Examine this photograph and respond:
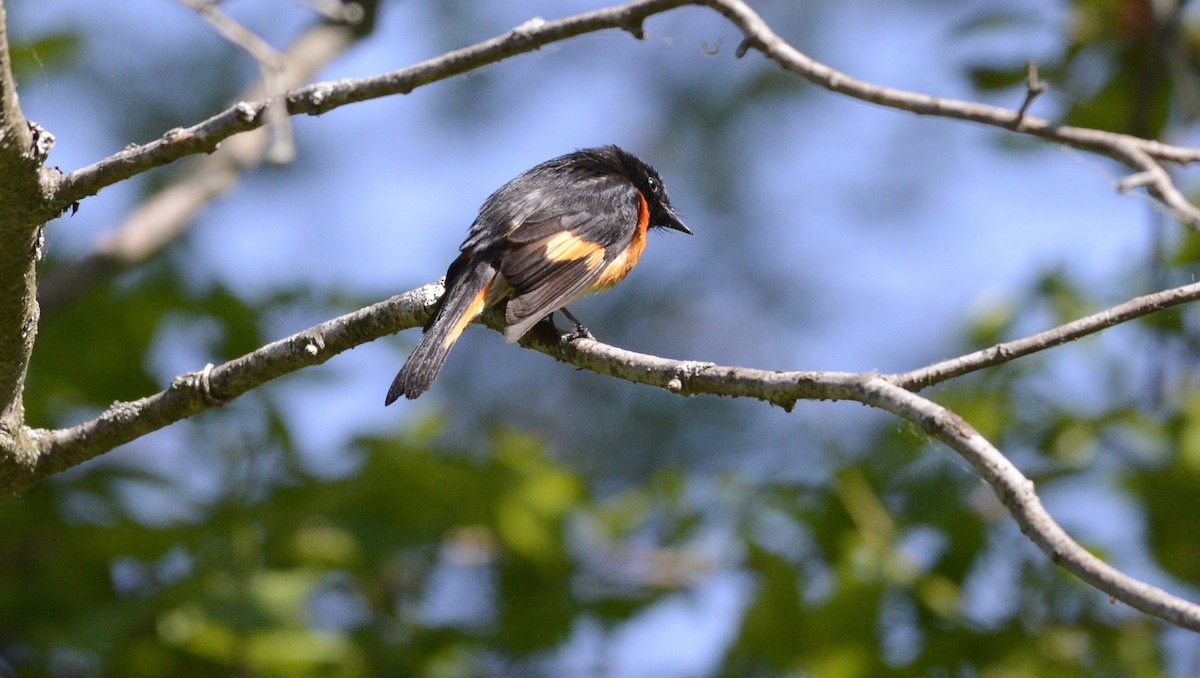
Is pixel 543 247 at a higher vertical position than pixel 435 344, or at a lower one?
higher

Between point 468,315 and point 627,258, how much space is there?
3.75 feet

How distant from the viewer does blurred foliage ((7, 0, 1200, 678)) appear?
3711 mm

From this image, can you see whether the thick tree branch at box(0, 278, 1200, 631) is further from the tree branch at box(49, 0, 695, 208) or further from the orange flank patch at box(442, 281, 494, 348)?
the tree branch at box(49, 0, 695, 208)

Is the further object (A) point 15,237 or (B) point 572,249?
(B) point 572,249

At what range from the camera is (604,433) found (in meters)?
7.50

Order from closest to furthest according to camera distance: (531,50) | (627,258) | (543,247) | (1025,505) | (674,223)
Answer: (1025,505) → (531,50) → (543,247) → (627,258) → (674,223)

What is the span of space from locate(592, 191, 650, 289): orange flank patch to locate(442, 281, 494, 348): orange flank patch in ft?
2.10

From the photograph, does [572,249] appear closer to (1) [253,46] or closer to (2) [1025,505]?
(1) [253,46]

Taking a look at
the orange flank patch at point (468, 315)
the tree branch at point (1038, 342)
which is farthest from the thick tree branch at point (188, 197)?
the tree branch at point (1038, 342)

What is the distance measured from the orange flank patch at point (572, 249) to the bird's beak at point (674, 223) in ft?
3.32

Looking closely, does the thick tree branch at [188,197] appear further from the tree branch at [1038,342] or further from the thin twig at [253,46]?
the tree branch at [1038,342]

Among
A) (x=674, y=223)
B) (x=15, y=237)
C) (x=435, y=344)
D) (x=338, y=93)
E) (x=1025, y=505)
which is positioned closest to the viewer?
(x=1025, y=505)

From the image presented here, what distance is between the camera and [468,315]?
2977mm

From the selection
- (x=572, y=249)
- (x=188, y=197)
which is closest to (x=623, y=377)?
(x=572, y=249)
